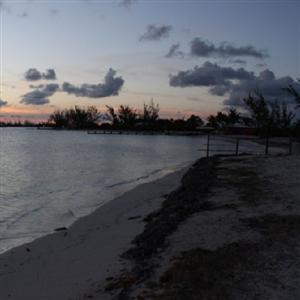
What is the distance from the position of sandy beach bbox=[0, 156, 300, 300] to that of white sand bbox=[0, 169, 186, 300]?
16 mm

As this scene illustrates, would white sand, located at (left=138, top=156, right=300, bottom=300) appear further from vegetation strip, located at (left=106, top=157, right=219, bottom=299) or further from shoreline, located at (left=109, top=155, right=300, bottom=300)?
vegetation strip, located at (left=106, top=157, right=219, bottom=299)

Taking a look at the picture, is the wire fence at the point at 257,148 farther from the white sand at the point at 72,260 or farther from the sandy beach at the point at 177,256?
the sandy beach at the point at 177,256

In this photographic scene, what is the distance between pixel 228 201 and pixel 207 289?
22.3ft

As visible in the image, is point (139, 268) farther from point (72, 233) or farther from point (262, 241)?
point (72, 233)

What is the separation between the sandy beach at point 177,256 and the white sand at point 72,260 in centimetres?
2

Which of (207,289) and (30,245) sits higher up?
(207,289)

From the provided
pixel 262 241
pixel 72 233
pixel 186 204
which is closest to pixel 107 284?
pixel 262 241

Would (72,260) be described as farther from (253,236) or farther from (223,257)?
(253,236)

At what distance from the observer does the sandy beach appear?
6.08m

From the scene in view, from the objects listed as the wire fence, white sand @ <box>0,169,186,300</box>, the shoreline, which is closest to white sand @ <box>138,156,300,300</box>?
the shoreline

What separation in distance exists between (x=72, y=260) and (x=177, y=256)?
2.11 metres

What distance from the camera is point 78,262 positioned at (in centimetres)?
831

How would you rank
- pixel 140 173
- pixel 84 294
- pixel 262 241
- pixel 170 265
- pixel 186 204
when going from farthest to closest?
pixel 140 173
pixel 186 204
pixel 262 241
pixel 170 265
pixel 84 294

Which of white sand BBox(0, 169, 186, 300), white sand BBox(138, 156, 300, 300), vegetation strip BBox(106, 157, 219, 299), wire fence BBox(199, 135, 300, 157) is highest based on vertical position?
white sand BBox(138, 156, 300, 300)
